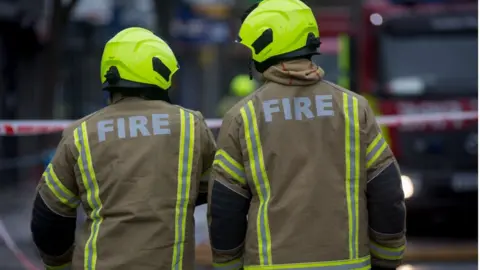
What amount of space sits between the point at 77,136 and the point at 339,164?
106 centimetres

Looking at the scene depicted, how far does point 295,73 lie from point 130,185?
0.79 m

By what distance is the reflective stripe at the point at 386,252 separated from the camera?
415 centimetres

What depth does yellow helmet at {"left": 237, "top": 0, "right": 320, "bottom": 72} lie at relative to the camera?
4113 millimetres

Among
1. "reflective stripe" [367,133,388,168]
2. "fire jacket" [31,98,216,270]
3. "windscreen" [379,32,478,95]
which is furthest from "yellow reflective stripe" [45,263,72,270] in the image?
"windscreen" [379,32,478,95]

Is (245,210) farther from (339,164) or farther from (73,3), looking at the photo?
(73,3)

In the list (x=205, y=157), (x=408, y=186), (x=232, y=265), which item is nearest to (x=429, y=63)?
(x=408, y=186)

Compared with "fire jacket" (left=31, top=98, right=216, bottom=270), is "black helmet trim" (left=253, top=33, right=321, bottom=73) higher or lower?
higher

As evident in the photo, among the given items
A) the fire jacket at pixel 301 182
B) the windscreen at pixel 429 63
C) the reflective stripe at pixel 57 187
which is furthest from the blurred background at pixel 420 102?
the fire jacket at pixel 301 182

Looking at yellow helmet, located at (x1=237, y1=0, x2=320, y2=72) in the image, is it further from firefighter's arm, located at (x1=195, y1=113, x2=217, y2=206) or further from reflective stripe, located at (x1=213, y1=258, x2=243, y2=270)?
reflective stripe, located at (x1=213, y1=258, x2=243, y2=270)

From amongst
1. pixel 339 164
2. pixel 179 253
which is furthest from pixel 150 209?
pixel 339 164

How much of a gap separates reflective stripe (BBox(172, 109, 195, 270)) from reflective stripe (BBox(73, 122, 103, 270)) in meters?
0.31

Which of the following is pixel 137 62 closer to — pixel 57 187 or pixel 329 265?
pixel 57 187

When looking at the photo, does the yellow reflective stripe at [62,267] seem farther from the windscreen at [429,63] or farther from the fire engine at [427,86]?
the windscreen at [429,63]

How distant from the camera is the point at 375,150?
4105 mm
